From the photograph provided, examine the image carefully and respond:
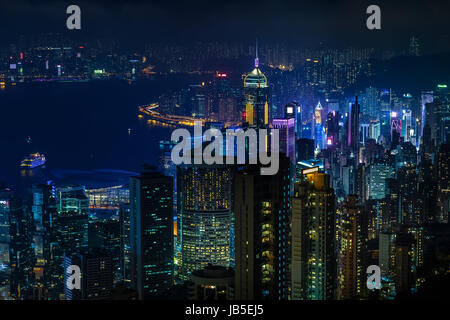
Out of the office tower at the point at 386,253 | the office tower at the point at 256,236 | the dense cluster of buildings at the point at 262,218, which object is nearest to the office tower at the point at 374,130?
the dense cluster of buildings at the point at 262,218

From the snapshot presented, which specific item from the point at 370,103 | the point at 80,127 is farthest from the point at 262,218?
the point at 370,103

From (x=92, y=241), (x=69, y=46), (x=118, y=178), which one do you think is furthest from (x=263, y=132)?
(x=69, y=46)

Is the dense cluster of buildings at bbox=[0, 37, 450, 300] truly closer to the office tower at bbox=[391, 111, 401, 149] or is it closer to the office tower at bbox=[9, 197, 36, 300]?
the office tower at bbox=[9, 197, 36, 300]

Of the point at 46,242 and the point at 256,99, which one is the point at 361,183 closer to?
the point at 256,99

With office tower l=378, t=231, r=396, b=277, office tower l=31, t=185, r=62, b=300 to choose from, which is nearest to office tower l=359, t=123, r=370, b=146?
office tower l=378, t=231, r=396, b=277

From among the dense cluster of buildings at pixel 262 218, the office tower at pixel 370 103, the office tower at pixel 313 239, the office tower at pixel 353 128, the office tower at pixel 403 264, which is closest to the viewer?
the dense cluster of buildings at pixel 262 218

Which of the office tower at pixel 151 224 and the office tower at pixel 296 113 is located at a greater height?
the office tower at pixel 296 113

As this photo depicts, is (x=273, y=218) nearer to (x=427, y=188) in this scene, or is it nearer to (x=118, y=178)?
(x=118, y=178)

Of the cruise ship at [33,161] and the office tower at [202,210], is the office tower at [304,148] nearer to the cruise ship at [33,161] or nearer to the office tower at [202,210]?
the office tower at [202,210]
